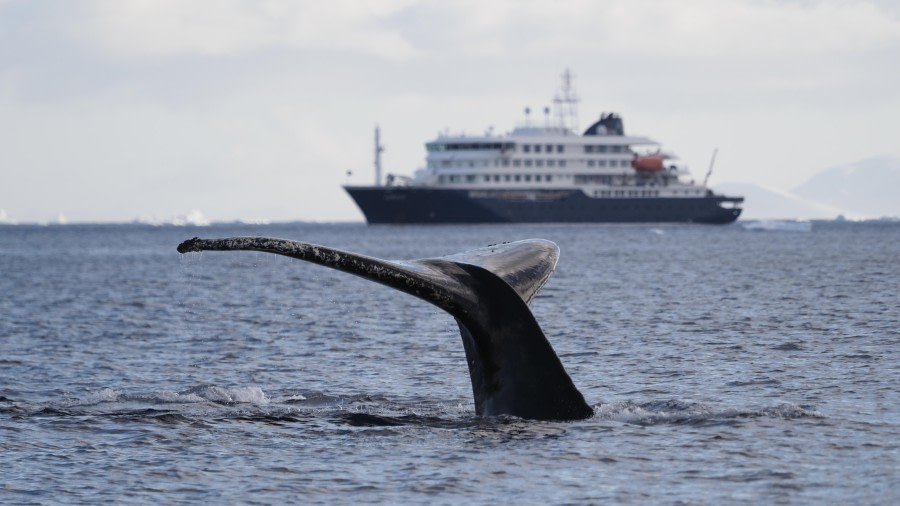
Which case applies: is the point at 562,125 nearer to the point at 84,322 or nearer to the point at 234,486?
the point at 84,322

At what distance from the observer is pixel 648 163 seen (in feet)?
390

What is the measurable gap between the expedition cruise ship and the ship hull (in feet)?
0.28

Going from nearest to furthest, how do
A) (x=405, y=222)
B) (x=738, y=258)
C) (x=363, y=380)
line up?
(x=363, y=380)
(x=738, y=258)
(x=405, y=222)

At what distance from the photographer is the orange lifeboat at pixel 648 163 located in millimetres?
118562

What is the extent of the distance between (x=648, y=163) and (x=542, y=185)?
31.2 ft

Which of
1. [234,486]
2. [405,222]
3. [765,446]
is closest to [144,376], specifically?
[234,486]

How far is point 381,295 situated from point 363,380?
22458mm

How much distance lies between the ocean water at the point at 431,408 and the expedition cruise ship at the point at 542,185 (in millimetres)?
82832

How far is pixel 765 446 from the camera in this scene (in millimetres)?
11953

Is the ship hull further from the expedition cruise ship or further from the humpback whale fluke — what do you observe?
the humpback whale fluke

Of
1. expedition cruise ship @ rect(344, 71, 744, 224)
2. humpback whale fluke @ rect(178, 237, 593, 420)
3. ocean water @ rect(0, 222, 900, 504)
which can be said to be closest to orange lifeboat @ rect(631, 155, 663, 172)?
expedition cruise ship @ rect(344, 71, 744, 224)

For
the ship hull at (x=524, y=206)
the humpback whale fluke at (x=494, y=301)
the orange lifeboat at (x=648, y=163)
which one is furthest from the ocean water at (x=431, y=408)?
the orange lifeboat at (x=648, y=163)

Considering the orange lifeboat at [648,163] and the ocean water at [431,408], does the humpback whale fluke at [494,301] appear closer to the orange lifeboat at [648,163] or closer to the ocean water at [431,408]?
the ocean water at [431,408]

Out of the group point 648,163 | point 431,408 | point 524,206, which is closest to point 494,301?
point 431,408
